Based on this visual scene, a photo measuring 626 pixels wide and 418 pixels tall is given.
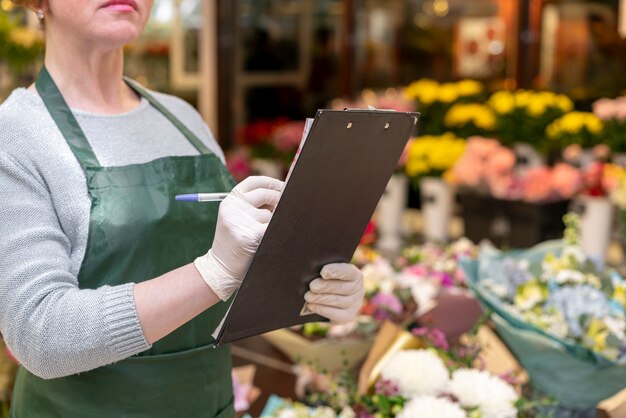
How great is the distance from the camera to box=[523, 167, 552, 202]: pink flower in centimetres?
367

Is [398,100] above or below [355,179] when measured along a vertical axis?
below

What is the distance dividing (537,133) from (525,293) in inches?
95.9

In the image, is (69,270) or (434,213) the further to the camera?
(434,213)

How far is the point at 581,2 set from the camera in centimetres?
444

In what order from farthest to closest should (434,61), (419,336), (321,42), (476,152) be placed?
1. (321,42)
2. (434,61)
3. (476,152)
4. (419,336)

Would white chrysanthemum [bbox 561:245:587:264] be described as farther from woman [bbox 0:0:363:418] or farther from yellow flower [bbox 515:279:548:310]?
woman [bbox 0:0:363:418]

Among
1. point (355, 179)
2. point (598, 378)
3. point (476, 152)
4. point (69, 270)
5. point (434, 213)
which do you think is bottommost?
point (434, 213)

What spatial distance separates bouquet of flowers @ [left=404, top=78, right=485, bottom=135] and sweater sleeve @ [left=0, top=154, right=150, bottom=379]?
11.7ft

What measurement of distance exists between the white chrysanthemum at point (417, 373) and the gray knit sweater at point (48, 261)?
60 centimetres

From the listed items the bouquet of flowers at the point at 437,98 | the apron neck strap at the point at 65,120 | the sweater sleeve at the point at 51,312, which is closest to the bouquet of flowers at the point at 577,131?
the bouquet of flowers at the point at 437,98

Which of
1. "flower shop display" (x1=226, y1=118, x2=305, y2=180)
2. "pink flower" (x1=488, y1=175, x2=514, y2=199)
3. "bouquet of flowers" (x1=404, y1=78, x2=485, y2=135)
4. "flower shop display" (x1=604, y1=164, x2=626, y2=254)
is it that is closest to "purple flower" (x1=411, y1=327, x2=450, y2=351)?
"flower shop display" (x1=604, y1=164, x2=626, y2=254)

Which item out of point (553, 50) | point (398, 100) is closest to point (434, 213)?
point (398, 100)

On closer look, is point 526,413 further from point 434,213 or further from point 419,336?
point 434,213

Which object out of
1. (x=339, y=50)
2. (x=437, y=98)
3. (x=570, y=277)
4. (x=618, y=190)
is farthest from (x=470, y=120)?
(x=570, y=277)
